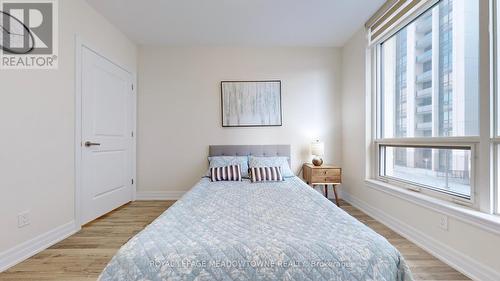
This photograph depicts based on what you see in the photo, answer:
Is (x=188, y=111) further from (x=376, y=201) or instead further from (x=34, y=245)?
(x=376, y=201)

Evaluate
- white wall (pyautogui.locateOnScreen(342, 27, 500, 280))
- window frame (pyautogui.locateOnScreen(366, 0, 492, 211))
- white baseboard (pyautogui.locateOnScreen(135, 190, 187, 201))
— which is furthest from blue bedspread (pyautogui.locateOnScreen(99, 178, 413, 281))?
white baseboard (pyautogui.locateOnScreen(135, 190, 187, 201))

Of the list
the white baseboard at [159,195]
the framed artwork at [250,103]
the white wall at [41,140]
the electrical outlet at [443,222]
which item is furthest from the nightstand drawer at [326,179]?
the white wall at [41,140]

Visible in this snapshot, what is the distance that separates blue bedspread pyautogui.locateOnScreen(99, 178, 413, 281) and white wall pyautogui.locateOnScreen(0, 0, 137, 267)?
54.4 inches

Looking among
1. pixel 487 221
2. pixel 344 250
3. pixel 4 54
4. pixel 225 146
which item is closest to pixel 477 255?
pixel 487 221

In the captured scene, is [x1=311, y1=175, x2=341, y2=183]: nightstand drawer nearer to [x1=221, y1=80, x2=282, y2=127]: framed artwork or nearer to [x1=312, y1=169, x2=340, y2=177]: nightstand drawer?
[x1=312, y1=169, x2=340, y2=177]: nightstand drawer

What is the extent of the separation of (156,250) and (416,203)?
2314mm

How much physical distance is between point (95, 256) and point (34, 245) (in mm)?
563

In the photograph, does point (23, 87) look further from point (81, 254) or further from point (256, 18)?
point (256, 18)

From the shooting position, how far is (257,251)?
3.71 ft

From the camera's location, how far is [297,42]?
3.58 metres

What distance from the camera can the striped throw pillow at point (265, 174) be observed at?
2953 millimetres

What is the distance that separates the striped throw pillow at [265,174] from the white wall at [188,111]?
29.9 inches

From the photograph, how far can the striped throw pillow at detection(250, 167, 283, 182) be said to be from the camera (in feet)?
9.69

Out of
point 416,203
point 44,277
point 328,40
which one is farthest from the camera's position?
point 328,40
